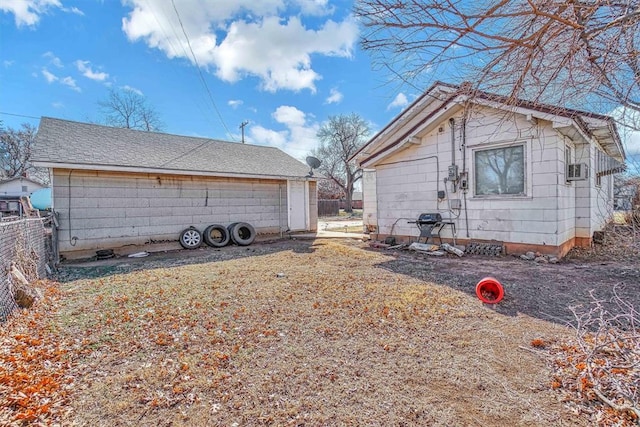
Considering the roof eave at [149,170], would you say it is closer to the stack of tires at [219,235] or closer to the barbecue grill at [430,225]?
the stack of tires at [219,235]

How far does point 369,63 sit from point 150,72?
478 inches

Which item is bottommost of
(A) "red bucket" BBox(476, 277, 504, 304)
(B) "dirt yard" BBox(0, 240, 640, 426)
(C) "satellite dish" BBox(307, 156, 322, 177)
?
(B) "dirt yard" BBox(0, 240, 640, 426)

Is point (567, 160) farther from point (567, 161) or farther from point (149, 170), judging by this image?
point (149, 170)

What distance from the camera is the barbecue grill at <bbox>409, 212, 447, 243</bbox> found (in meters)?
7.66

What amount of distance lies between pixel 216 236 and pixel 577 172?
9.71 metres

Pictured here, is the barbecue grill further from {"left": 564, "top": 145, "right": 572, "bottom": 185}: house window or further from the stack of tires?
→ the stack of tires

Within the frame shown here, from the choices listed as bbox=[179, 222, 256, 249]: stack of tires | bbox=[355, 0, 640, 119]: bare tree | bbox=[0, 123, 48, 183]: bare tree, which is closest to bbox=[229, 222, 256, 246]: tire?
bbox=[179, 222, 256, 249]: stack of tires

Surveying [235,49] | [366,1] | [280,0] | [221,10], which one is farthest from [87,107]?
[366,1]

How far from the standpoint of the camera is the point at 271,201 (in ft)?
36.2

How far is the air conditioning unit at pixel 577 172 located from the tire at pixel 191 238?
380 inches

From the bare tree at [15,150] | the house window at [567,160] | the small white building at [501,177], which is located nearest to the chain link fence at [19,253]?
the small white building at [501,177]

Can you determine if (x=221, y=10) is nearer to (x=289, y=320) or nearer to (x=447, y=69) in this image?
(x=447, y=69)

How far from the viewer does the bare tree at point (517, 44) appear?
2111mm

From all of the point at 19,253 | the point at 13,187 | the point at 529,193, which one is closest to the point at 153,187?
the point at 19,253
